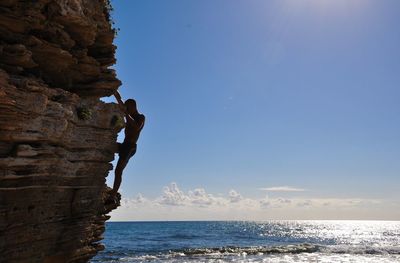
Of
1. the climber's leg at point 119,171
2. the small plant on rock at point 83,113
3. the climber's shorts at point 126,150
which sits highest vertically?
the small plant on rock at point 83,113

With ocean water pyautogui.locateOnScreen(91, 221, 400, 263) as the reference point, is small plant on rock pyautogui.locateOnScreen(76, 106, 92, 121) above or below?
above

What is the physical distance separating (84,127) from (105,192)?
3.69m

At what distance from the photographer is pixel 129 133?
1564cm

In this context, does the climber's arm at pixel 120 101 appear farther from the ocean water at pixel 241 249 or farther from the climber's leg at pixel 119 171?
the ocean water at pixel 241 249

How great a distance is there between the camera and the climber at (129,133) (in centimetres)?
1538

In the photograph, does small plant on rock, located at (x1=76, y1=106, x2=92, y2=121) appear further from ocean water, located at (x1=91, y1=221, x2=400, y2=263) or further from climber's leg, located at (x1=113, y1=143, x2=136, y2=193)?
ocean water, located at (x1=91, y1=221, x2=400, y2=263)

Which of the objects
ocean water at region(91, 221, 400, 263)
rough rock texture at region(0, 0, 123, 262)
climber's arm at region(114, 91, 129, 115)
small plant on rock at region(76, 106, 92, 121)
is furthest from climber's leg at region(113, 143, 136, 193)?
ocean water at region(91, 221, 400, 263)

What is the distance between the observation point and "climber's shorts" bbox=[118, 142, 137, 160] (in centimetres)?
1524

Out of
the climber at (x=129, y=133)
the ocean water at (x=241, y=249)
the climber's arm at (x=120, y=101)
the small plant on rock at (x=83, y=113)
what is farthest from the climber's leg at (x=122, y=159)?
the ocean water at (x=241, y=249)

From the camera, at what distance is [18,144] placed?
33.4ft

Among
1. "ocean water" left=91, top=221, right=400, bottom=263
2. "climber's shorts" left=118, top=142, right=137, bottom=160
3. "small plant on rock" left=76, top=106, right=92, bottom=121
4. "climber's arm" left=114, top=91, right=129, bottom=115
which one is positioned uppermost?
"climber's arm" left=114, top=91, right=129, bottom=115

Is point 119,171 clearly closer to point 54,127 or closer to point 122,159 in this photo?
point 122,159

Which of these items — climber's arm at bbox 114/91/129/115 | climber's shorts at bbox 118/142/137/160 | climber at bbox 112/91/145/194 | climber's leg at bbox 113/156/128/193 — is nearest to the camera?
climber's arm at bbox 114/91/129/115

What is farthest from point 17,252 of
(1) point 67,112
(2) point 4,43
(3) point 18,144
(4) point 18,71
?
(2) point 4,43
